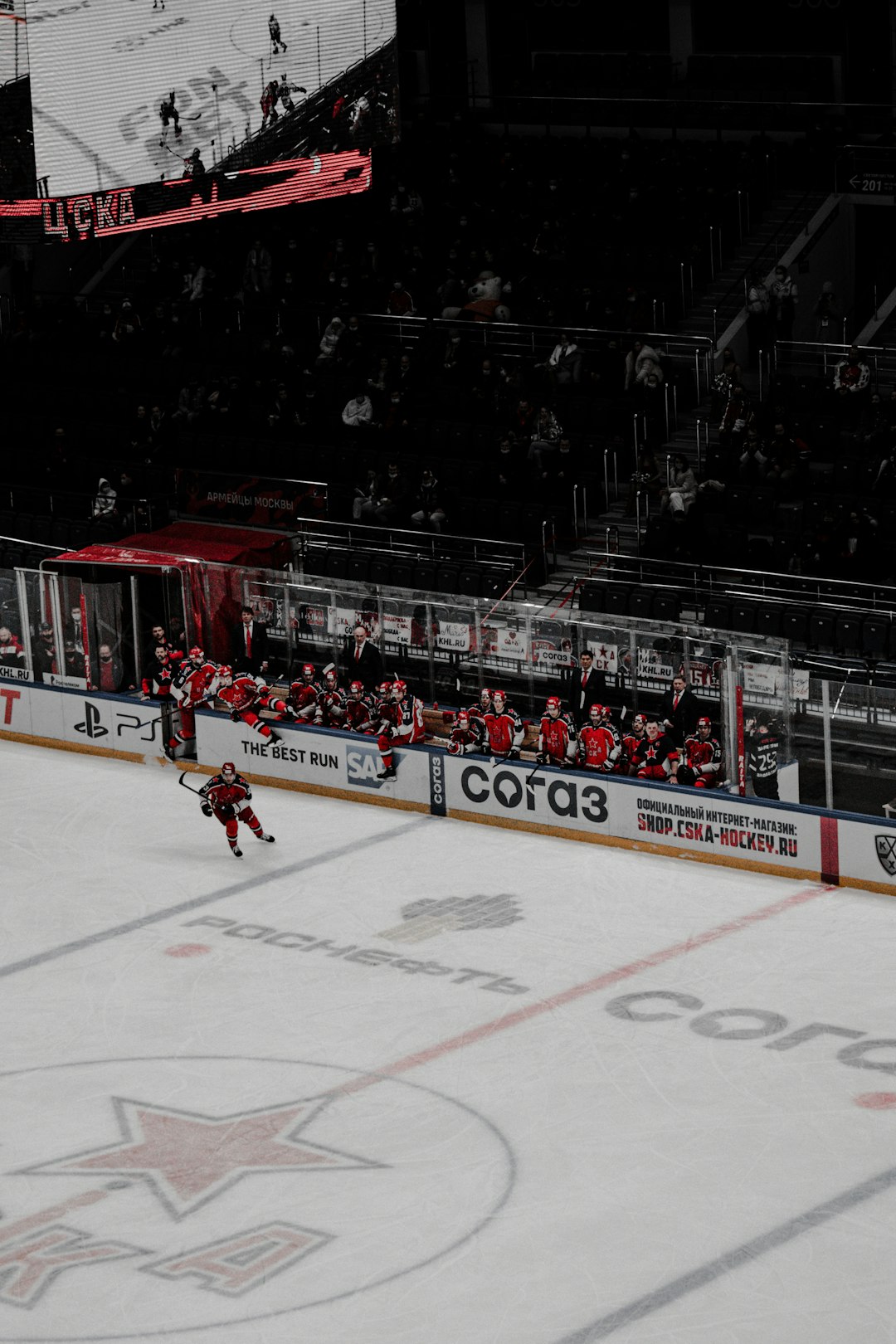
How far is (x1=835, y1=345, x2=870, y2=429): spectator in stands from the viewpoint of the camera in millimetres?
24188

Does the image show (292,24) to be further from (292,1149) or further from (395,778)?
(292,1149)

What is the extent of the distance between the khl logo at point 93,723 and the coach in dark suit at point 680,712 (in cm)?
712

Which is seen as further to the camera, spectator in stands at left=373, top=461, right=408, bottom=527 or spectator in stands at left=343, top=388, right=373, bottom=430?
spectator in stands at left=343, top=388, right=373, bottom=430

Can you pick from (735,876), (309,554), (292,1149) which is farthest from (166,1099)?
(309,554)

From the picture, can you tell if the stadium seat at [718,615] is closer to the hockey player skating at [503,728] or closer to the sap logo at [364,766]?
the hockey player skating at [503,728]

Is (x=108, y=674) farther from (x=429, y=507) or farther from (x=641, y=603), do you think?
(x=641, y=603)

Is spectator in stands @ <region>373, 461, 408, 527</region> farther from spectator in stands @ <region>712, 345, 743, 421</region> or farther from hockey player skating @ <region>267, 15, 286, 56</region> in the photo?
hockey player skating @ <region>267, 15, 286, 56</region>

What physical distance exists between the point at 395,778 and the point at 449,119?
15.4 m

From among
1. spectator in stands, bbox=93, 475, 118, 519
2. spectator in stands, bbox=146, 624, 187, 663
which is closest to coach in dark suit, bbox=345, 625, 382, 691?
spectator in stands, bbox=146, 624, 187, 663

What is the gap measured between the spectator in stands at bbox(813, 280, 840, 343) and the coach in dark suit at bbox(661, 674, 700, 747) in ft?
28.7

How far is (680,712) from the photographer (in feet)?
62.8

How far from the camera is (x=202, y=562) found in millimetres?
22906

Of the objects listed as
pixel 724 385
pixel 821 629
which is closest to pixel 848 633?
pixel 821 629

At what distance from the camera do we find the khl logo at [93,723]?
23312 mm
